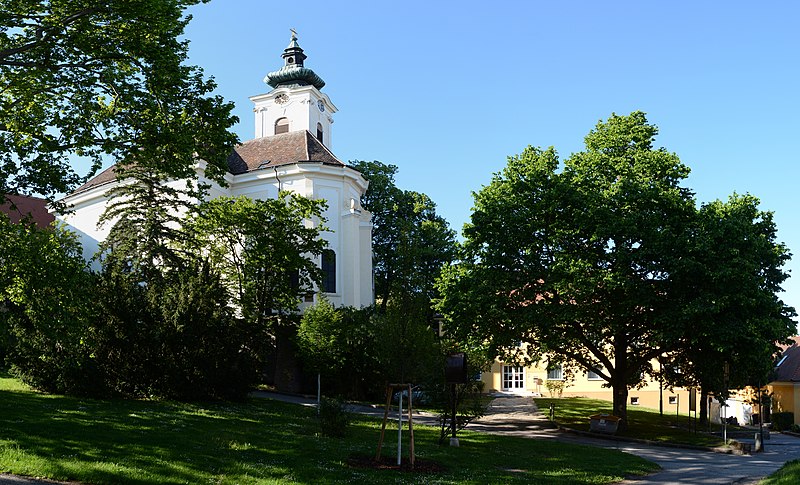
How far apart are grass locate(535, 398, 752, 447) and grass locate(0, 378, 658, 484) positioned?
25.7 ft

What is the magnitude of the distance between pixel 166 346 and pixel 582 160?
18.4 m

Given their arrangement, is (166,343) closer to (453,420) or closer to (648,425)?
(453,420)

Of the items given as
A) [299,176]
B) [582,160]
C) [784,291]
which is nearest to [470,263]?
[582,160]

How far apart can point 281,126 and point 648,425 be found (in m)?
36.9

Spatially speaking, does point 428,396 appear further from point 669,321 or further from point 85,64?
point 85,64

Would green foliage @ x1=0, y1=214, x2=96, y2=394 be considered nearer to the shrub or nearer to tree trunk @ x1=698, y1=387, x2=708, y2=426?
the shrub

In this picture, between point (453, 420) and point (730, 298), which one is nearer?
point (453, 420)

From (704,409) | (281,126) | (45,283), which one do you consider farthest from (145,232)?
(704,409)

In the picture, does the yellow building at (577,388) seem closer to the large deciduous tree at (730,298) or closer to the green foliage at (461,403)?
the large deciduous tree at (730,298)

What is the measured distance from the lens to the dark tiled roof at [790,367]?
46.7 meters

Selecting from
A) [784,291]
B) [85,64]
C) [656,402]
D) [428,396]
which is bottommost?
[656,402]

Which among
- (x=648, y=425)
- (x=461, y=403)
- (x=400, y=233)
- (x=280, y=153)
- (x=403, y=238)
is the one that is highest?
(x=280, y=153)

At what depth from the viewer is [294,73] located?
192ft

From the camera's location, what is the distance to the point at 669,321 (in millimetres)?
25797
